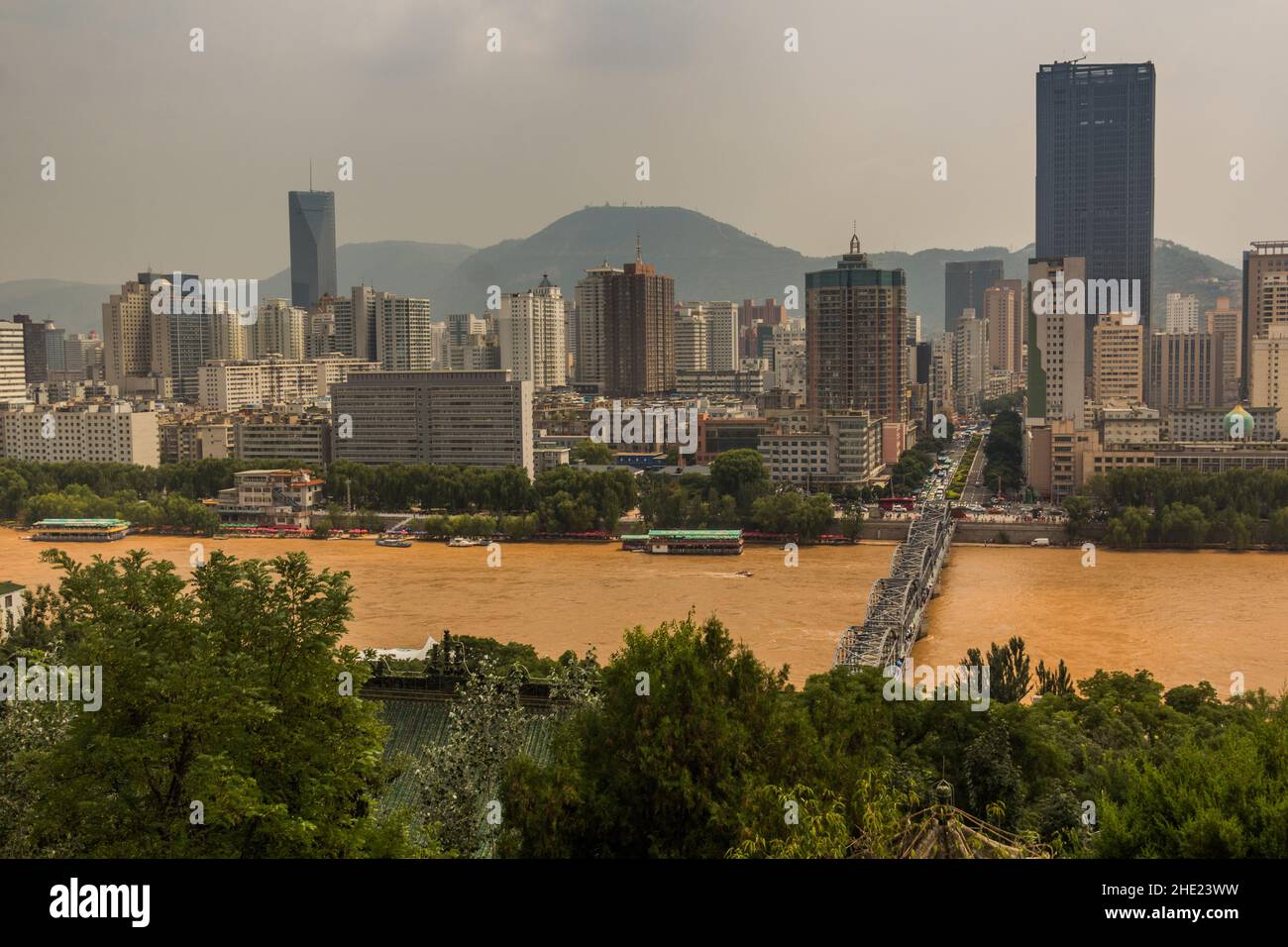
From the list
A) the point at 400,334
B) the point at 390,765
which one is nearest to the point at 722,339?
the point at 400,334

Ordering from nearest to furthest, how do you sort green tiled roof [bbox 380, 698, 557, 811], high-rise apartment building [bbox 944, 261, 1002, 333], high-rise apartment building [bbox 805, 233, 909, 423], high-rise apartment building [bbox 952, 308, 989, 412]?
green tiled roof [bbox 380, 698, 557, 811] → high-rise apartment building [bbox 805, 233, 909, 423] → high-rise apartment building [bbox 952, 308, 989, 412] → high-rise apartment building [bbox 944, 261, 1002, 333]

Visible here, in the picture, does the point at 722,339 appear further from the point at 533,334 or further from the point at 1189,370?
the point at 1189,370

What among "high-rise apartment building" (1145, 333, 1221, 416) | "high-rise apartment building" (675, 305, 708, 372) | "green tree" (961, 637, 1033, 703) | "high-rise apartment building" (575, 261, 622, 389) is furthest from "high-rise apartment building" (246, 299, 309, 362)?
"green tree" (961, 637, 1033, 703)

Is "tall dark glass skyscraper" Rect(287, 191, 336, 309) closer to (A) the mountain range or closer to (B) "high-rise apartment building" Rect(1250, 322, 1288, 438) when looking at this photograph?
(A) the mountain range

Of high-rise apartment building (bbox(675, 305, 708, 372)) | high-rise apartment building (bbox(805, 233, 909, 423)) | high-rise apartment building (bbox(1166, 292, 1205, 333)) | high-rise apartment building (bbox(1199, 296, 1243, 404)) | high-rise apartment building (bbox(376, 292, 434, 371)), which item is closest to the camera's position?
high-rise apartment building (bbox(805, 233, 909, 423))

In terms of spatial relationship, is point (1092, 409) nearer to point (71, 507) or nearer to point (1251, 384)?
point (1251, 384)

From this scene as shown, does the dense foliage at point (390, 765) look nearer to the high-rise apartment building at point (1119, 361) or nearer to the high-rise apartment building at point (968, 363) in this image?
the high-rise apartment building at point (1119, 361)
